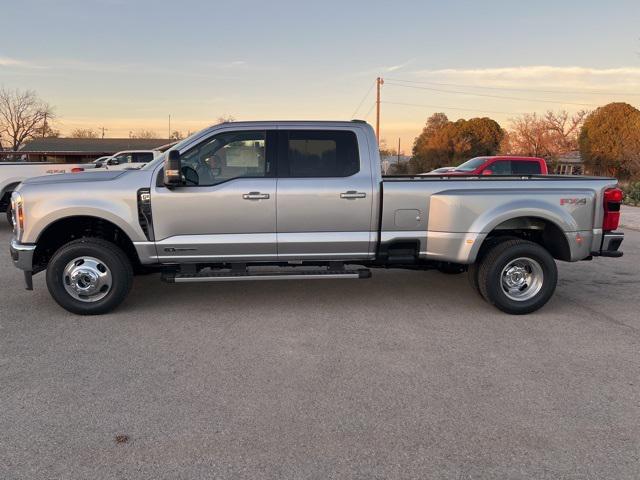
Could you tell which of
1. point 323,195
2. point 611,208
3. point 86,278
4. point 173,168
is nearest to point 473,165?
point 611,208

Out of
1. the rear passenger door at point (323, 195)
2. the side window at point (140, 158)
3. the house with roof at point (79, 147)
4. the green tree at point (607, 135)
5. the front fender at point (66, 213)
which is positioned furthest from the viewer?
the house with roof at point (79, 147)

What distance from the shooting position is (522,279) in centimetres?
568

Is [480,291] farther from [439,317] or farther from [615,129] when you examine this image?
[615,129]

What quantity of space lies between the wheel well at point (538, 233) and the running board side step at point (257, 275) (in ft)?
5.46

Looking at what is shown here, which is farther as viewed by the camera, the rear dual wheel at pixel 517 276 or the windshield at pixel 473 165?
the windshield at pixel 473 165

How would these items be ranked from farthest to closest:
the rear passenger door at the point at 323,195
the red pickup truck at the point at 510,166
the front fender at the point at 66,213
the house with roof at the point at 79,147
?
the house with roof at the point at 79,147
the red pickup truck at the point at 510,166
the rear passenger door at the point at 323,195
the front fender at the point at 66,213

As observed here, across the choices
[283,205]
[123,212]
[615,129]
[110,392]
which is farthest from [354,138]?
[615,129]

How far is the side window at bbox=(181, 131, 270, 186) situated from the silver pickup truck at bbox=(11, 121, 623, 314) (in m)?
0.01

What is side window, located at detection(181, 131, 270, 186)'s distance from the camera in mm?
5387

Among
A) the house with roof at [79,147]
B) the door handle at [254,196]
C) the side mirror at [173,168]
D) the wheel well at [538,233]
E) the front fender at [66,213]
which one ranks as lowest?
the wheel well at [538,233]

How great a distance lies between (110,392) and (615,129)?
129 feet

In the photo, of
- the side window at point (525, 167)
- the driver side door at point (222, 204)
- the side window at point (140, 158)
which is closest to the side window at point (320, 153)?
the driver side door at point (222, 204)

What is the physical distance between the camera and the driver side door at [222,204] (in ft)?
17.5

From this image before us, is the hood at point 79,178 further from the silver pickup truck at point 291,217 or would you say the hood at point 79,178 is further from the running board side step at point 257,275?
the running board side step at point 257,275
